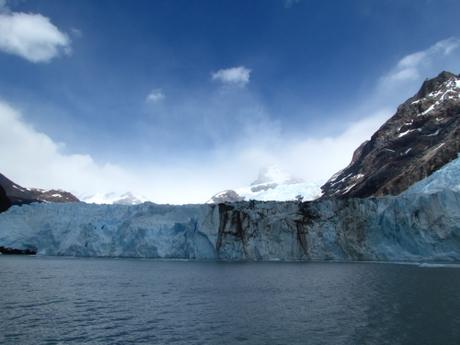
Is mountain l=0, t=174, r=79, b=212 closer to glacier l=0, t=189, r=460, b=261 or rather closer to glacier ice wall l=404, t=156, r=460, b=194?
glacier l=0, t=189, r=460, b=261

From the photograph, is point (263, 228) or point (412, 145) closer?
point (263, 228)

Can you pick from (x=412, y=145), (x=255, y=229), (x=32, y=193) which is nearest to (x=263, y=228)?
(x=255, y=229)

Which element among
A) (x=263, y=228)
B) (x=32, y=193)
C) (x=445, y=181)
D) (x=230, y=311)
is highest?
Answer: (x=32, y=193)

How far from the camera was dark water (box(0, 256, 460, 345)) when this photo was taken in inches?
529

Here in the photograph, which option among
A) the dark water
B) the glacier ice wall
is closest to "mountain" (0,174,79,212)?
the glacier ice wall

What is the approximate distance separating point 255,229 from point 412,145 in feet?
200

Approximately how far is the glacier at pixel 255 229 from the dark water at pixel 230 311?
704 inches

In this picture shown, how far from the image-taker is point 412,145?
95.8m

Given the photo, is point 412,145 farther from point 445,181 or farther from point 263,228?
point 263,228

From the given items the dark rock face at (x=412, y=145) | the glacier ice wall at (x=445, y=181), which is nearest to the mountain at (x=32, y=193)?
the dark rock face at (x=412, y=145)

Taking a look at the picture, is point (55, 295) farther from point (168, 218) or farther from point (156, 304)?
point (168, 218)

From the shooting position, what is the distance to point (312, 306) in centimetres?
1886

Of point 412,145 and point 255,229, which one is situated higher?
point 412,145

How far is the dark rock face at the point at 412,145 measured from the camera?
76625 millimetres
